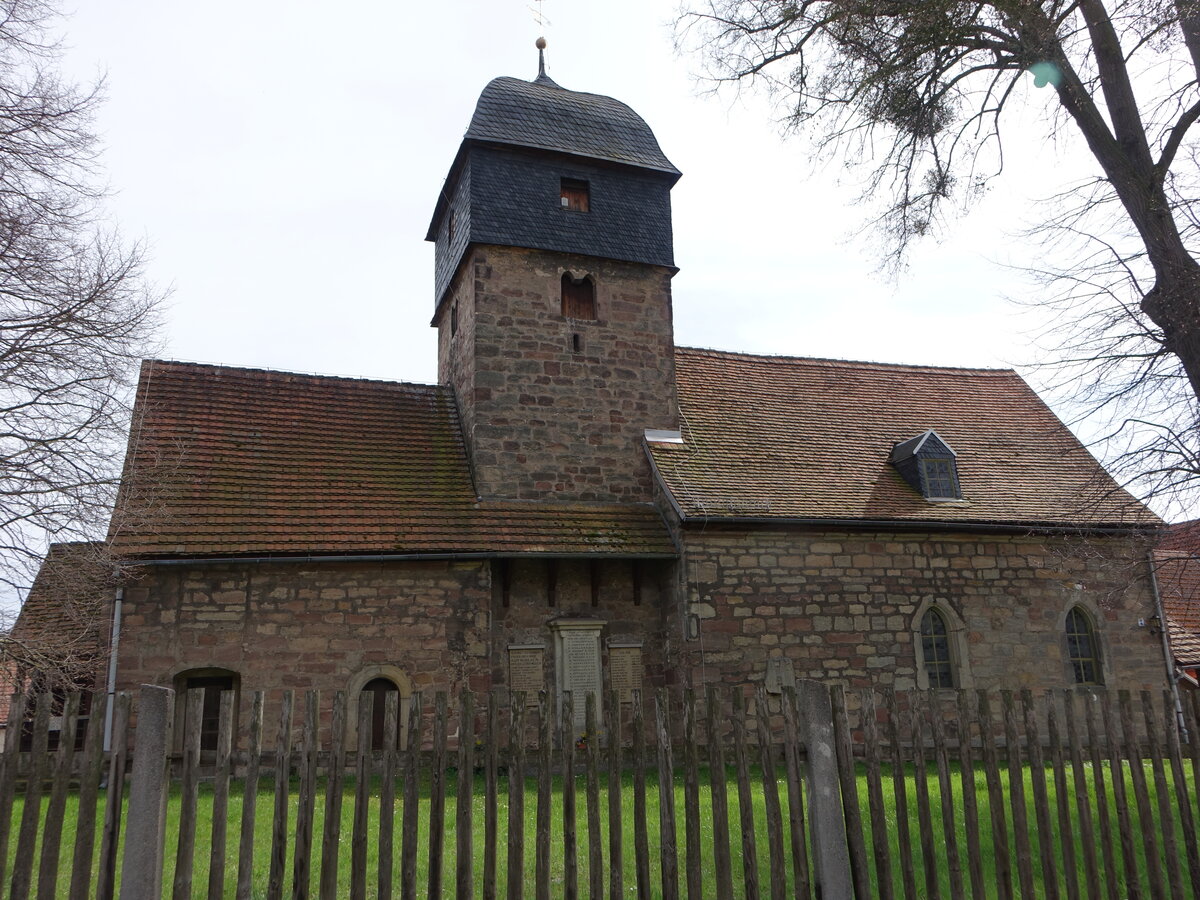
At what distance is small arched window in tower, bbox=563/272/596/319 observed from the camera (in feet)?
49.7

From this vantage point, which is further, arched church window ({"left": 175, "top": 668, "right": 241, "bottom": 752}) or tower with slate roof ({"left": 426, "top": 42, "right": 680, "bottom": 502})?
tower with slate roof ({"left": 426, "top": 42, "right": 680, "bottom": 502})

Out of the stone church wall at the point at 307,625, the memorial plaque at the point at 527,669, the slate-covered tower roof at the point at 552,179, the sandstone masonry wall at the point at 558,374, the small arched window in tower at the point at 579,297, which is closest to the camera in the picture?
the stone church wall at the point at 307,625

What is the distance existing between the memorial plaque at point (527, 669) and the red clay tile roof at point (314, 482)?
Result: 1522 millimetres

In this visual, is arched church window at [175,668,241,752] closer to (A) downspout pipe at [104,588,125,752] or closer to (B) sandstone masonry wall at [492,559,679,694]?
(A) downspout pipe at [104,588,125,752]

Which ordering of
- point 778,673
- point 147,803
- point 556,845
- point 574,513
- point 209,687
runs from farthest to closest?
point 574,513, point 778,673, point 209,687, point 556,845, point 147,803

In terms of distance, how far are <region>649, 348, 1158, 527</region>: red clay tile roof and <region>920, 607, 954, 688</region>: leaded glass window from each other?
160 cm

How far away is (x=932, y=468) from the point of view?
15.0 m

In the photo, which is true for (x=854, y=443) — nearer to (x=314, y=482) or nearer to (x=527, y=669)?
(x=527, y=669)

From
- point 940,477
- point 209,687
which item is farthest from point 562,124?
point 209,687

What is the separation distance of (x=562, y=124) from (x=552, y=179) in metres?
1.38

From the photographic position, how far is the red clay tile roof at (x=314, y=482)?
11727 millimetres

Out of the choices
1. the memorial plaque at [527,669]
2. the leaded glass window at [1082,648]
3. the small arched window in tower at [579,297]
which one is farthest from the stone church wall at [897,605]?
the small arched window in tower at [579,297]

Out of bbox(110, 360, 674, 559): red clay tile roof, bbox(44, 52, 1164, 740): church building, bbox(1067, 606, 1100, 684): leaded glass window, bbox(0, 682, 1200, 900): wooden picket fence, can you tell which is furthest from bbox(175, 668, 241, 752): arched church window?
bbox(1067, 606, 1100, 684): leaded glass window

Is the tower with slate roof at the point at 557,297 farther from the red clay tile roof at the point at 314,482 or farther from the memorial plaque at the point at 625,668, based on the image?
the memorial plaque at the point at 625,668
